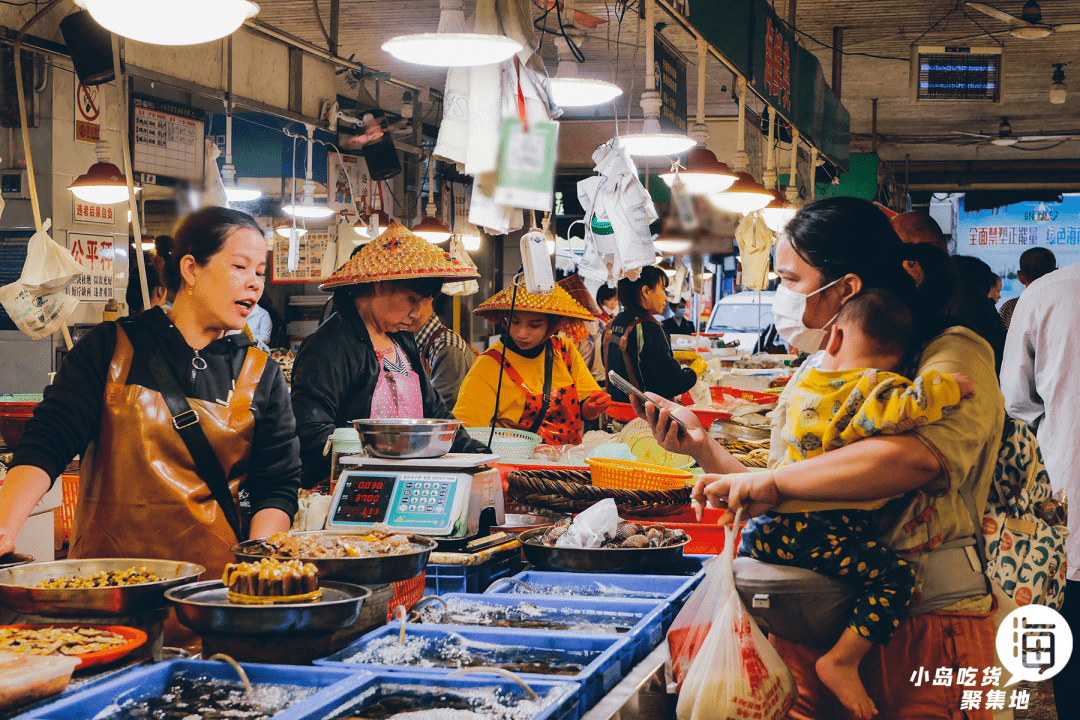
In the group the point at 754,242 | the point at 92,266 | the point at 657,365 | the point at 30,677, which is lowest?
the point at 30,677

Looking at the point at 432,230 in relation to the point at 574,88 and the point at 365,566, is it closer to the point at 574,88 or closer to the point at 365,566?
the point at 574,88

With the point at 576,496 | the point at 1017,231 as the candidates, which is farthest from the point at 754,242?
the point at 1017,231

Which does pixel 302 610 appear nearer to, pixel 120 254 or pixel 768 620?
pixel 768 620

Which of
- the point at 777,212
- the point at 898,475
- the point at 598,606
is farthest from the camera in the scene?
the point at 777,212

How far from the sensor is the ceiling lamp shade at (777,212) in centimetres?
823

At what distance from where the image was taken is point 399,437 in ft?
8.76

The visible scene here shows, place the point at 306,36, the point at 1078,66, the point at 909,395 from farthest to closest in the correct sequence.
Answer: the point at 1078,66 → the point at 306,36 → the point at 909,395

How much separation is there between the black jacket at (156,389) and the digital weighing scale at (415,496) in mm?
205

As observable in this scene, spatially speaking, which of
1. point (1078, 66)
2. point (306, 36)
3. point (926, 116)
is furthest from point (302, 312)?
point (1078, 66)

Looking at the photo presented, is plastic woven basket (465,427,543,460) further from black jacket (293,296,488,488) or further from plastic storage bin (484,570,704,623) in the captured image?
plastic storage bin (484,570,704,623)

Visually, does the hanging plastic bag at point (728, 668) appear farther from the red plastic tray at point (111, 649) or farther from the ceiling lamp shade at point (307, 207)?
the ceiling lamp shade at point (307, 207)

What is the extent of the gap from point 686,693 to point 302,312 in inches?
456

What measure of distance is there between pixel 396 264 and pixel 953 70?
18.6 ft

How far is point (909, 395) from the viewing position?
1.86 metres
